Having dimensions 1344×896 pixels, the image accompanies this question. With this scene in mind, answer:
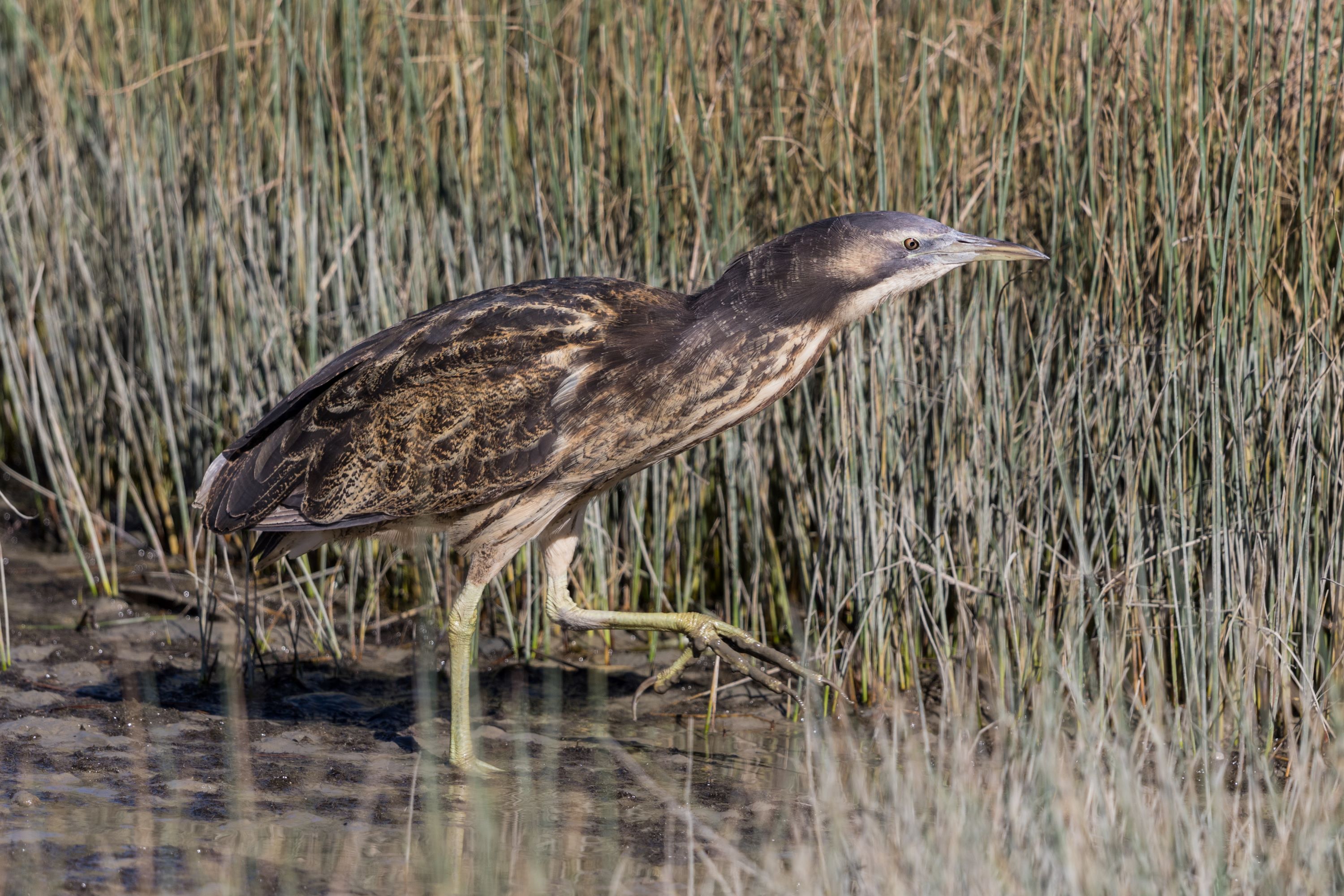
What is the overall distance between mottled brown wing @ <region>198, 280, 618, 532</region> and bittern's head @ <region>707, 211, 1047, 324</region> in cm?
43

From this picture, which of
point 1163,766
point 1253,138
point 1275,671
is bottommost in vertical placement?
point 1275,671

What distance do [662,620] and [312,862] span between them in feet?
4.20

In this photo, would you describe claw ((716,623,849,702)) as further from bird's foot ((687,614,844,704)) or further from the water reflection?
the water reflection

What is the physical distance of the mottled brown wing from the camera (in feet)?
13.6

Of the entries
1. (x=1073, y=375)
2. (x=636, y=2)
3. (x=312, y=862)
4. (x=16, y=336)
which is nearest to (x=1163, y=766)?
(x=1073, y=375)

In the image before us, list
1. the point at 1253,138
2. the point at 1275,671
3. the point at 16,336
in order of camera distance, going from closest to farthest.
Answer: the point at 1275,671
the point at 1253,138
the point at 16,336

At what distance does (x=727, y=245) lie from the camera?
4828 millimetres

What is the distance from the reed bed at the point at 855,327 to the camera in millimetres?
4129

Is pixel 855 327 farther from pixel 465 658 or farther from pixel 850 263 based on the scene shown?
pixel 465 658

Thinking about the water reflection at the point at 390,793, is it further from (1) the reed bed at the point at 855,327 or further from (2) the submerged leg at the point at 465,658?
(1) the reed bed at the point at 855,327

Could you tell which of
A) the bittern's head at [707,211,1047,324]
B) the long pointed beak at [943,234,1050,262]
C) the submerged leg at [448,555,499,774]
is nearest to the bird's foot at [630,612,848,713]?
the submerged leg at [448,555,499,774]

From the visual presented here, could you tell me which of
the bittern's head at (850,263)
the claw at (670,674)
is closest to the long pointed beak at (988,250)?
the bittern's head at (850,263)

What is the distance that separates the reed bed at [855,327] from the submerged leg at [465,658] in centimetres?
56

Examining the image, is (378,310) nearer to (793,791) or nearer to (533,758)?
(533,758)
